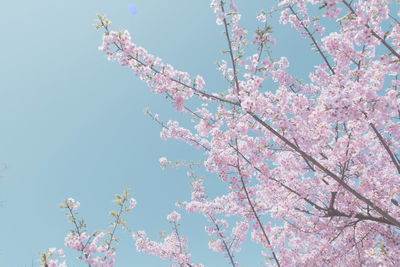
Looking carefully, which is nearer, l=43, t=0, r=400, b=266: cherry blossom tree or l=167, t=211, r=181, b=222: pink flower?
l=43, t=0, r=400, b=266: cherry blossom tree

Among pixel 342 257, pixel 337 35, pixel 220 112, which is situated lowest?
pixel 342 257

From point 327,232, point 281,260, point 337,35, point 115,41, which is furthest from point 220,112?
point 281,260

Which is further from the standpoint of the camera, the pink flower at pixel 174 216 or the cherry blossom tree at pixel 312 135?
the pink flower at pixel 174 216

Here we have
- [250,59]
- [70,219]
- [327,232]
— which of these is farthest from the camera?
[327,232]

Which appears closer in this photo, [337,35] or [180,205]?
[337,35]

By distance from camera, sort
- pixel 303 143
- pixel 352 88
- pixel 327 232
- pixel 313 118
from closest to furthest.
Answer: pixel 352 88 < pixel 313 118 < pixel 303 143 < pixel 327 232

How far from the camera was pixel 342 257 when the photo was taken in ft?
24.5

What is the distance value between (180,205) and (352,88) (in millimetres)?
8112

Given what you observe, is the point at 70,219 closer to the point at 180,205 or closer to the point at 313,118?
the point at 313,118

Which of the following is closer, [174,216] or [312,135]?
[312,135]

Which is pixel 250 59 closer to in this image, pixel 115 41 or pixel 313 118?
pixel 313 118

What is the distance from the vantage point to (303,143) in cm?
534

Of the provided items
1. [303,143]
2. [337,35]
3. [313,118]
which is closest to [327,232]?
[303,143]

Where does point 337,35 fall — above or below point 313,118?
above
